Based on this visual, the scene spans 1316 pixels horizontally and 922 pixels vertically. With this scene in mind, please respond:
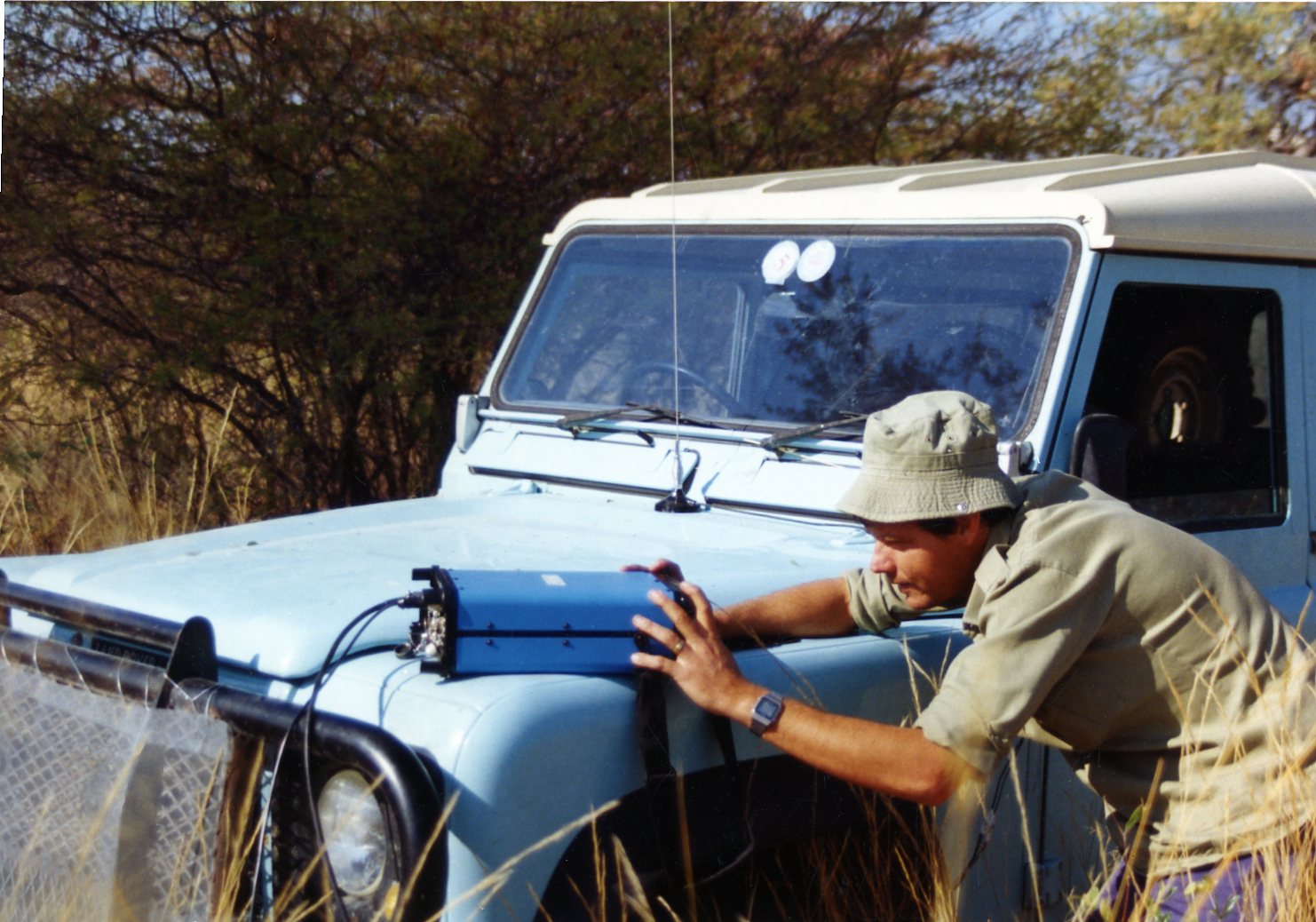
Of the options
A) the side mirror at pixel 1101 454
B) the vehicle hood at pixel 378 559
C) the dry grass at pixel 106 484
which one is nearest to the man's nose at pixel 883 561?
the vehicle hood at pixel 378 559

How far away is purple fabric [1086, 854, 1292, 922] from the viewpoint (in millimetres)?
2084

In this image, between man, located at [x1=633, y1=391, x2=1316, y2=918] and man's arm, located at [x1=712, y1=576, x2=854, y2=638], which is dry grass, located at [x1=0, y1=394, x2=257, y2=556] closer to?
man's arm, located at [x1=712, y1=576, x2=854, y2=638]

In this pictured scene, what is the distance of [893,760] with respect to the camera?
1.98 meters

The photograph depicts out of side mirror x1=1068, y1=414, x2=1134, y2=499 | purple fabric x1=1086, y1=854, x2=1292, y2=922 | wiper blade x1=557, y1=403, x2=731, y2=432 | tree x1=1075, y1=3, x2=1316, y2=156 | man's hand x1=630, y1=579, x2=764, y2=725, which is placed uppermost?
tree x1=1075, y1=3, x2=1316, y2=156

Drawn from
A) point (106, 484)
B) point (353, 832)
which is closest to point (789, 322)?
point (353, 832)

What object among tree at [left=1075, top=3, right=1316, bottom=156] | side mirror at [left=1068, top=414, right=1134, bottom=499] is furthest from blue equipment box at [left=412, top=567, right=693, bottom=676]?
tree at [left=1075, top=3, right=1316, bottom=156]

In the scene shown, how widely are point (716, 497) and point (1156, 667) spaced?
3.40 feet

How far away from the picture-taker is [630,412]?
3209mm

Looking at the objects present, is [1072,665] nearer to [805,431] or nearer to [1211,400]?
[805,431]

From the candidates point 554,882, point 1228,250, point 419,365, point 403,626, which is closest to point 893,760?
point 554,882

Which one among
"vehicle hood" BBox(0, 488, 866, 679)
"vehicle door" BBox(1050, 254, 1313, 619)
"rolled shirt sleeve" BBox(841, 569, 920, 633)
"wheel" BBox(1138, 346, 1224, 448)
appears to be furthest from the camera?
"wheel" BBox(1138, 346, 1224, 448)

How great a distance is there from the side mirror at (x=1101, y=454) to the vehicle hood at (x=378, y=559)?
1.36 feet

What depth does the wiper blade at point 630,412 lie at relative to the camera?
122 inches

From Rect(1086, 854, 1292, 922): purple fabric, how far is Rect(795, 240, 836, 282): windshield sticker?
4.48ft
